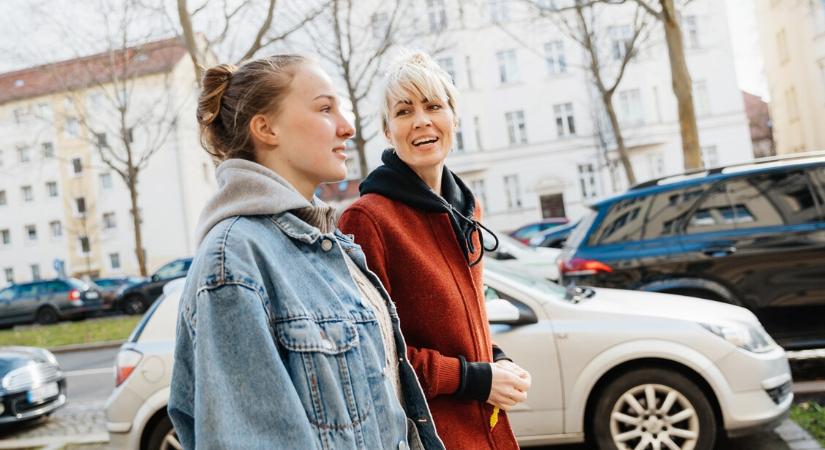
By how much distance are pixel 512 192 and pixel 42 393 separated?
3392 cm

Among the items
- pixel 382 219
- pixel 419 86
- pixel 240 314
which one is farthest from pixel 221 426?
pixel 419 86

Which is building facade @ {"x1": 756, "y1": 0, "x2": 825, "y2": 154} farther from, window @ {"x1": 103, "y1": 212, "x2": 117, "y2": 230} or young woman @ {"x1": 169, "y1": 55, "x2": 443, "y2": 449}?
window @ {"x1": 103, "y1": 212, "x2": 117, "y2": 230}

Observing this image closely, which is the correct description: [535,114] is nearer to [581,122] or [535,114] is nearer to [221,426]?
[581,122]

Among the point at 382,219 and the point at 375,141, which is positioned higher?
the point at 375,141

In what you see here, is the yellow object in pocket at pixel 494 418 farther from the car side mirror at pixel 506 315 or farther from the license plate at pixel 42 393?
the license plate at pixel 42 393

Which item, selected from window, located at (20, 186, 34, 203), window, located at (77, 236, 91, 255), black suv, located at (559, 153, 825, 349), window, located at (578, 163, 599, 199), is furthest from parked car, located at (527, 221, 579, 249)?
window, located at (20, 186, 34, 203)

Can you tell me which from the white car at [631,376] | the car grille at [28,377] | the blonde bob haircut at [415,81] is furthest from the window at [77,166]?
the blonde bob haircut at [415,81]

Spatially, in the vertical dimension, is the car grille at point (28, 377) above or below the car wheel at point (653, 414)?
above

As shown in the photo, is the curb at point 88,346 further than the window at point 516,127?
No

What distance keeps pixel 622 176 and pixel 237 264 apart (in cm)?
3896

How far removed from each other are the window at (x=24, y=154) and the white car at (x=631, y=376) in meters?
54.6

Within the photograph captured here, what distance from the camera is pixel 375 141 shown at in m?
40.3

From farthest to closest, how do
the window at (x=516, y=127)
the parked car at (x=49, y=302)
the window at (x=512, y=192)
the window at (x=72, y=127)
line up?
the window at (x=512, y=192)
the window at (x=516, y=127)
the window at (x=72, y=127)
the parked car at (x=49, y=302)

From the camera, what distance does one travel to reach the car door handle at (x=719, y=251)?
6176 mm
